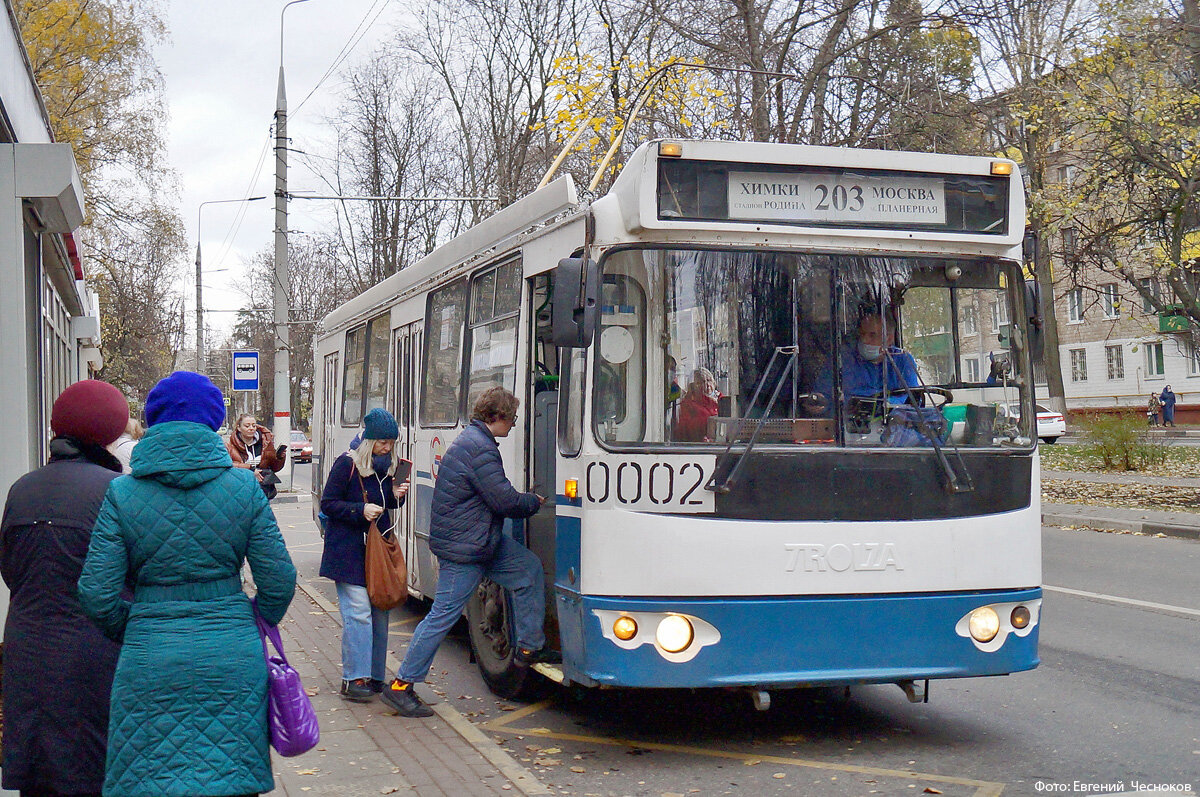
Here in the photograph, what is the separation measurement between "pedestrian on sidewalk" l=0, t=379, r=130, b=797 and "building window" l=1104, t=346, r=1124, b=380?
59.1 meters

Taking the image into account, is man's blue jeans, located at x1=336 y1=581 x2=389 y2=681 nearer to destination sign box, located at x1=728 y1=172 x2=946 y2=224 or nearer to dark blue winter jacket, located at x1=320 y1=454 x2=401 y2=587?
dark blue winter jacket, located at x1=320 y1=454 x2=401 y2=587

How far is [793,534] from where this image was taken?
569 cm

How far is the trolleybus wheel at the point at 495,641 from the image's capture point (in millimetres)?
6992

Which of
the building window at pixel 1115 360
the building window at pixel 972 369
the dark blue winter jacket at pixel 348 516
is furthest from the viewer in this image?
the building window at pixel 1115 360

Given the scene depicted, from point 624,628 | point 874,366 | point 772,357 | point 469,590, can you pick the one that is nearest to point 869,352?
point 874,366

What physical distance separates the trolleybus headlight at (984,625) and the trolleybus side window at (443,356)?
371 cm

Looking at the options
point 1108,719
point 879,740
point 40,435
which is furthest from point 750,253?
point 40,435

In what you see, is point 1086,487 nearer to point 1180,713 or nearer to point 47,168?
point 1180,713

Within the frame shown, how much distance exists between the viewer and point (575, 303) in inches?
218

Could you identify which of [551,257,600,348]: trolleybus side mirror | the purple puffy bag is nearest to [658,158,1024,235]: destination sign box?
[551,257,600,348]: trolleybus side mirror

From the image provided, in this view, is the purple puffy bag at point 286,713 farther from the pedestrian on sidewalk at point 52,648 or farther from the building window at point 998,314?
the building window at point 998,314

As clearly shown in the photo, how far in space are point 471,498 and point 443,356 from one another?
7.54ft

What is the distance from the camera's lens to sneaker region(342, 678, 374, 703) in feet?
23.2

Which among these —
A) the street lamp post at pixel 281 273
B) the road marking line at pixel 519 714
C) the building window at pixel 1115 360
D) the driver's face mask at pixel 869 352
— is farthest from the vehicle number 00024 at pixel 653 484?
the building window at pixel 1115 360
